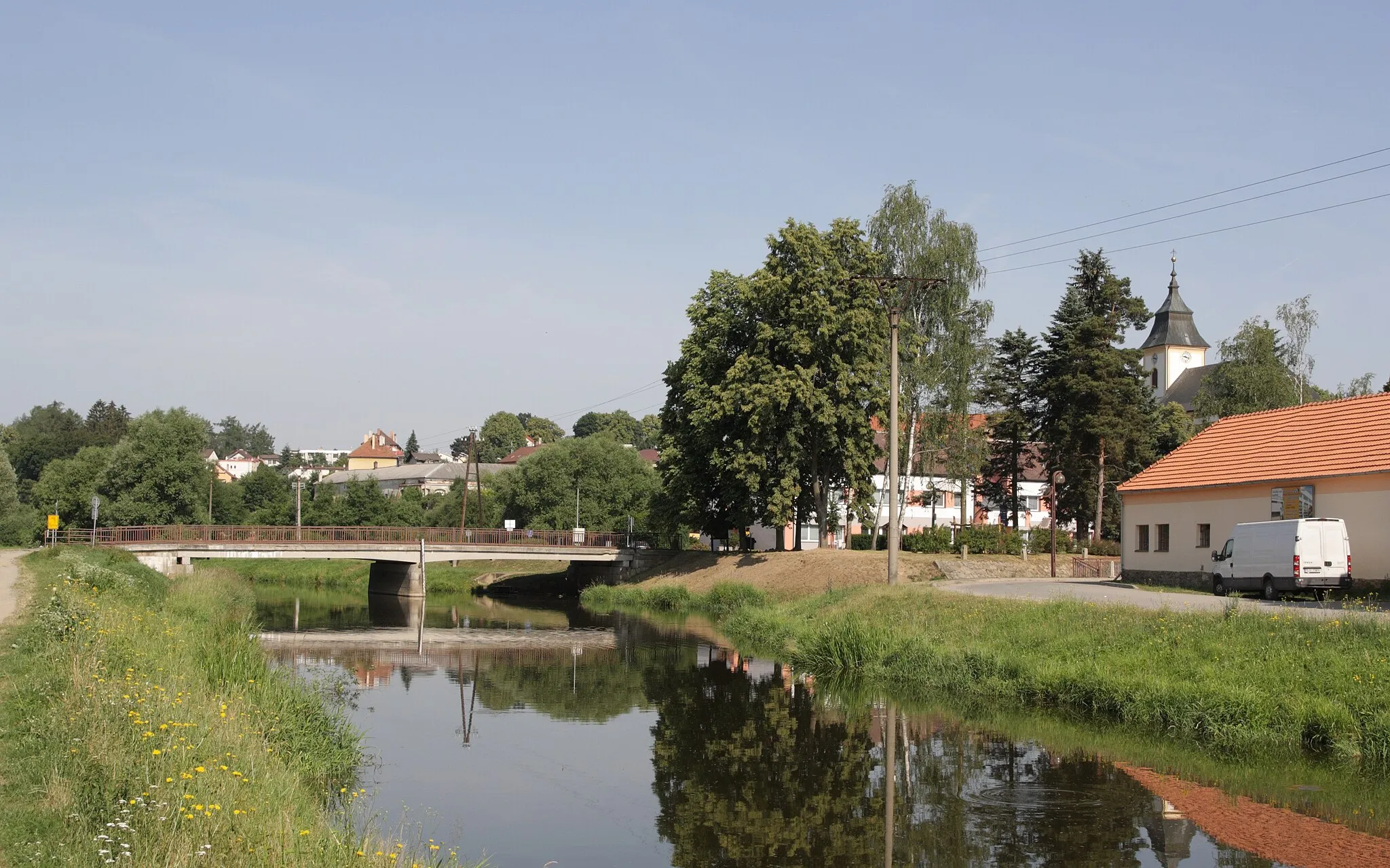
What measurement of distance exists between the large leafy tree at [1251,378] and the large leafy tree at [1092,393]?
366 cm

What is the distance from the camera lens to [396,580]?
62969 millimetres

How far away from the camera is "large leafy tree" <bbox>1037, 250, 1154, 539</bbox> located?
55500 millimetres

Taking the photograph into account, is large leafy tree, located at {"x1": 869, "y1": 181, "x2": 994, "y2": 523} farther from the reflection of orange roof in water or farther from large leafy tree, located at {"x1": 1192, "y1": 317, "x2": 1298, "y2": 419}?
the reflection of orange roof in water

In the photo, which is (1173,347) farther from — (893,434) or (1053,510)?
(893,434)

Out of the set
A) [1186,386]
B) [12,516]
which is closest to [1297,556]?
[12,516]

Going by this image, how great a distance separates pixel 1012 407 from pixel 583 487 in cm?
2697

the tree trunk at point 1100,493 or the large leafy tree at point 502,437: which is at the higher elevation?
the large leafy tree at point 502,437

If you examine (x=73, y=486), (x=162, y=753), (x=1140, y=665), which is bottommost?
(x=1140, y=665)

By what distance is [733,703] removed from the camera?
77.0 feet

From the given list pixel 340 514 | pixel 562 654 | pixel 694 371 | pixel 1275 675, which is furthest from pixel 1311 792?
pixel 340 514

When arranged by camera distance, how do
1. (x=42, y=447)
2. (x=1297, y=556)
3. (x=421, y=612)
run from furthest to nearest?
(x=42, y=447) → (x=421, y=612) → (x=1297, y=556)

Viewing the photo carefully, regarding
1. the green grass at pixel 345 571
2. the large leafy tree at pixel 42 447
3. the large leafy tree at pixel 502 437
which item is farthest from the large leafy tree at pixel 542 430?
the green grass at pixel 345 571

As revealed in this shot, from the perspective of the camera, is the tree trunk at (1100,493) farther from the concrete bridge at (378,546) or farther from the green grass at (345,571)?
the green grass at (345,571)

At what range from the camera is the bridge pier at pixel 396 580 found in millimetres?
60219
